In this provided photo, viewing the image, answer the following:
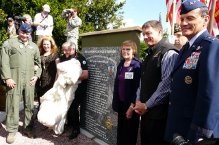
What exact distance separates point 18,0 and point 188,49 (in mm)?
16474

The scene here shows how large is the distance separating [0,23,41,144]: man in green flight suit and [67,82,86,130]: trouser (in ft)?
2.50

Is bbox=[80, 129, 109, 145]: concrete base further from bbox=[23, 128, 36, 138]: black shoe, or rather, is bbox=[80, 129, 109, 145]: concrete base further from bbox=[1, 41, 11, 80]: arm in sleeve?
bbox=[1, 41, 11, 80]: arm in sleeve

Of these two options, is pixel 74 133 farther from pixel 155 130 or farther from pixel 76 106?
Answer: pixel 155 130

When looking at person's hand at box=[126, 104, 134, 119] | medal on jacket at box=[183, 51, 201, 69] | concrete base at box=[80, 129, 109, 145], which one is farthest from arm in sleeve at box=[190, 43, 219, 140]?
concrete base at box=[80, 129, 109, 145]

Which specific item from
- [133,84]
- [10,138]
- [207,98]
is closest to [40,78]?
[10,138]

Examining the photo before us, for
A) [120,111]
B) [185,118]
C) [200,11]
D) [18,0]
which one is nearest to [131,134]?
[120,111]

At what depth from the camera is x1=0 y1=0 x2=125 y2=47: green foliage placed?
17812mm

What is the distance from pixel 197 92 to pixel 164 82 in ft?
3.30

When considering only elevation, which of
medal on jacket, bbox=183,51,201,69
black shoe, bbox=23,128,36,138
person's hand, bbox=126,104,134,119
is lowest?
black shoe, bbox=23,128,36,138

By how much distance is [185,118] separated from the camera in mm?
2789

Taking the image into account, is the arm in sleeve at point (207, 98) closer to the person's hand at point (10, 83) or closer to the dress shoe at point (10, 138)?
the person's hand at point (10, 83)

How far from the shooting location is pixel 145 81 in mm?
3852

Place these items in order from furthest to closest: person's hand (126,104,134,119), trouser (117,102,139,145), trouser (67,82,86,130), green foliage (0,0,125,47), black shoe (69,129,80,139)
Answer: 1. green foliage (0,0,125,47)
2. trouser (67,82,86,130)
3. black shoe (69,129,80,139)
4. trouser (117,102,139,145)
5. person's hand (126,104,134,119)

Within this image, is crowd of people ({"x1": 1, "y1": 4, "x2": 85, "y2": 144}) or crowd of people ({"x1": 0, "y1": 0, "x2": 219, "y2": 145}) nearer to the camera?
crowd of people ({"x1": 0, "y1": 0, "x2": 219, "y2": 145})
